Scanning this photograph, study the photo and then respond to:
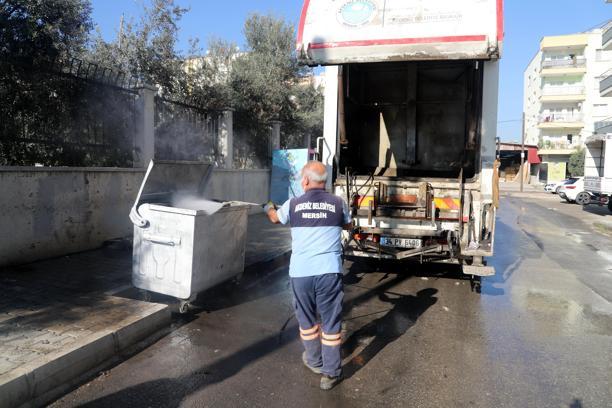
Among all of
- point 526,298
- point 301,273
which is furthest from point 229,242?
point 526,298

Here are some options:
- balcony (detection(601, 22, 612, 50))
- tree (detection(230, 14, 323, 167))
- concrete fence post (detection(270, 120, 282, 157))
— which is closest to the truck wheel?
tree (detection(230, 14, 323, 167))

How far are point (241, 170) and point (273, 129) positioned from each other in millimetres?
2507

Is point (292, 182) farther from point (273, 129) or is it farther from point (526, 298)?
point (526, 298)

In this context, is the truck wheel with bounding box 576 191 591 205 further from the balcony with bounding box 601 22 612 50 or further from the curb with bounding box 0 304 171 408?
the curb with bounding box 0 304 171 408

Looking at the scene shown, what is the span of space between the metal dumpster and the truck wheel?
70.7 ft

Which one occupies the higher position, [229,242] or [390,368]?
[229,242]

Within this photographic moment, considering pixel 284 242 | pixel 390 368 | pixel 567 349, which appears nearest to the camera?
pixel 390 368

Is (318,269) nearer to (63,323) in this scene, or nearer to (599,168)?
(63,323)

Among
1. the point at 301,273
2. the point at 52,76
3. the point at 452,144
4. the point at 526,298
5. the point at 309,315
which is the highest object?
the point at 52,76

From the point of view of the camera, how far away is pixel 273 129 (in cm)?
1402

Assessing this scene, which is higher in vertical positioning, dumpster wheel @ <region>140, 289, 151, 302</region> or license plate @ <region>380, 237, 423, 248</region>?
license plate @ <region>380, 237, 423, 248</region>

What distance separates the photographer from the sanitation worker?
325 cm

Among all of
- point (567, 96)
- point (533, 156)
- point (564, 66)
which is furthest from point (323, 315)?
point (564, 66)

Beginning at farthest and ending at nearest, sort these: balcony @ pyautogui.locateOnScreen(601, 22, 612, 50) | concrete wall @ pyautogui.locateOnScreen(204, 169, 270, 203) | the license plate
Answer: balcony @ pyautogui.locateOnScreen(601, 22, 612, 50), concrete wall @ pyautogui.locateOnScreen(204, 169, 270, 203), the license plate
